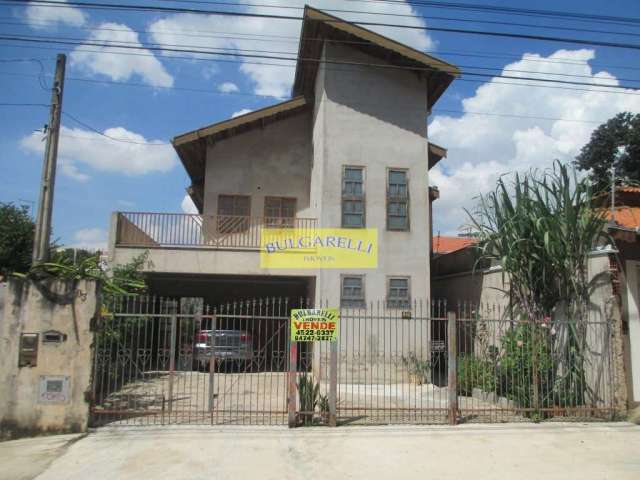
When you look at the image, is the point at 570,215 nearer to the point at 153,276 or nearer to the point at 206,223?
the point at 206,223

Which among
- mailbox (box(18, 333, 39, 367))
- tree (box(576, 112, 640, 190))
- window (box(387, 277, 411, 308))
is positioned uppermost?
tree (box(576, 112, 640, 190))

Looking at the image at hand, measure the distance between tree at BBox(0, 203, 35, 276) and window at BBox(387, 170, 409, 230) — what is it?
13435 millimetres

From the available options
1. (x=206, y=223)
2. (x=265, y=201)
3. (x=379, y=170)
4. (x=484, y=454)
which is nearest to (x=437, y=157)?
(x=379, y=170)

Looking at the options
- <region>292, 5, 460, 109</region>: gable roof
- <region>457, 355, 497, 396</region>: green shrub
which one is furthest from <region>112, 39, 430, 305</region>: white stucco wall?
<region>457, 355, 497, 396</region>: green shrub

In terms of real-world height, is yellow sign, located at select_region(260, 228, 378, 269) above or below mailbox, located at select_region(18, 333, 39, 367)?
above

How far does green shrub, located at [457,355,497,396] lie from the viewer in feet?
32.1

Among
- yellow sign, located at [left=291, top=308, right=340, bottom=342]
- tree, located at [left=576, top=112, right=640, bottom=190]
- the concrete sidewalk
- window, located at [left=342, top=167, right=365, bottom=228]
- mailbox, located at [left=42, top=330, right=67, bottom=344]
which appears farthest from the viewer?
tree, located at [left=576, top=112, right=640, bottom=190]

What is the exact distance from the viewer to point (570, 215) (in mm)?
8914

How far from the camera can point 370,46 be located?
46.1 feet

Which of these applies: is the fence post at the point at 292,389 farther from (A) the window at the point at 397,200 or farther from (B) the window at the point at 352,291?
(A) the window at the point at 397,200

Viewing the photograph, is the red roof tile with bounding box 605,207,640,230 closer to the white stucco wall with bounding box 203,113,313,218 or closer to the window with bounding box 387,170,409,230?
the window with bounding box 387,170,409,230

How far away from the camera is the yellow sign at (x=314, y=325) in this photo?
775 centimetres

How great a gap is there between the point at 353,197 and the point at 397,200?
1209mm

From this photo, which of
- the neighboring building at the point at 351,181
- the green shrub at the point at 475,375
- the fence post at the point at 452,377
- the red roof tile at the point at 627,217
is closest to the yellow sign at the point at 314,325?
the fence post at the point at 452,377
